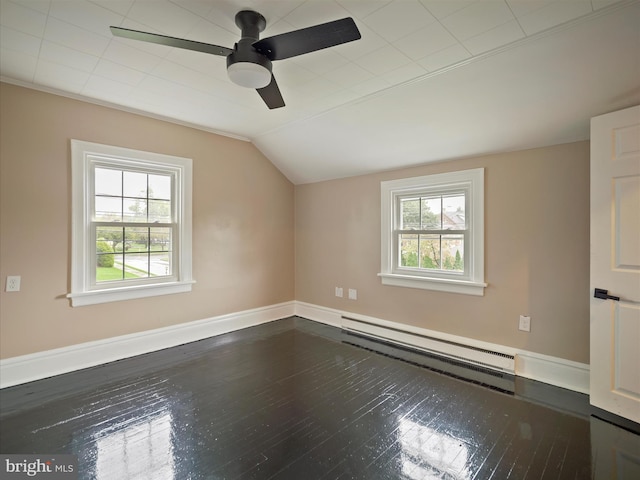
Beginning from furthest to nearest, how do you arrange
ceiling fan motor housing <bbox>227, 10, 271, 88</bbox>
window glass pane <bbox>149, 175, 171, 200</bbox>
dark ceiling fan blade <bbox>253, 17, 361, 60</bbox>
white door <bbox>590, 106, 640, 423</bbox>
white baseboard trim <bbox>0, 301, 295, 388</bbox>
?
window glass pane <bbox>149, 175, 171, 200</bbox>
white baseboard trim <bbox>0, 301, 295, 388</bbox>
white door <bbox>590, 106, 640, 423</bbox>
ceiling fan motor housing <bbox>227, 10, 271, 88</bbox>
dark ceiling fan blade <bbox>253, 17, 361, 60</bbox>

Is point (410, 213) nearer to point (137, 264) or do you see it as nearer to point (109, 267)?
point (137, 264)

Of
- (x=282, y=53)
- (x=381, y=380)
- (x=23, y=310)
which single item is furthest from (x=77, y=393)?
(x=282, y=53)

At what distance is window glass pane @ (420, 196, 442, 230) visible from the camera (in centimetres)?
351

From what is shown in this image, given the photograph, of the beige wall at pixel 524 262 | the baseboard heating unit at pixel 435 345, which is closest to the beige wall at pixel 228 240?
the beige wall at pixel 524 262

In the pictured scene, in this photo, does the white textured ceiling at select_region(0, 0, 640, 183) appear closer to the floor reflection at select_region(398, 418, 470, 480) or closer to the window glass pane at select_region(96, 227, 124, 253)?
the window glass pane at select_region(96, 227, 124, 253)

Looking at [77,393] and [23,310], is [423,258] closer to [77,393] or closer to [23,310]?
[77,393]

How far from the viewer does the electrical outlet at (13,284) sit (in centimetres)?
262

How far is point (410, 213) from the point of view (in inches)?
148

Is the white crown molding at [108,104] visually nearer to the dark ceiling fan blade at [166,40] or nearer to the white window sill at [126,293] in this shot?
the dark ceiling fan blade at [166,40]

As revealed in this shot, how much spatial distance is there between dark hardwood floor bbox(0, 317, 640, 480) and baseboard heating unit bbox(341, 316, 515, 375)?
7.0 inches

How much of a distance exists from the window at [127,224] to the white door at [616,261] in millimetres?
3793

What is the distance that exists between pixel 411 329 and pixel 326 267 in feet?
4.80

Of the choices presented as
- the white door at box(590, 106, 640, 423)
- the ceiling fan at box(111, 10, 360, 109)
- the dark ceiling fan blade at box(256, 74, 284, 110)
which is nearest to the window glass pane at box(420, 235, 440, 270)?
the white door at box(590, 106, 640, 423)

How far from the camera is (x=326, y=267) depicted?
14.8ft
